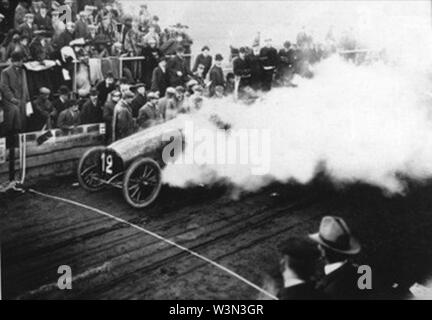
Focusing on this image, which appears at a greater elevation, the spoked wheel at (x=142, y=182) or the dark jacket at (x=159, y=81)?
the dark jacket at (x=159, y=81)

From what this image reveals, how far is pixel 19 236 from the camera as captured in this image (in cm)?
423

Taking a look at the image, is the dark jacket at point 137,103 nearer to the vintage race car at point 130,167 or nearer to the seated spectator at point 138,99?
the seated spectator at point 138,99

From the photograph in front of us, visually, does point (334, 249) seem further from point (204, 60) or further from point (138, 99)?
point (204, 60)

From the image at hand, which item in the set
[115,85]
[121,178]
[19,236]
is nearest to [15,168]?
[19,236]

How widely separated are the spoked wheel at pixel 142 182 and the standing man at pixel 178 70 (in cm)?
102

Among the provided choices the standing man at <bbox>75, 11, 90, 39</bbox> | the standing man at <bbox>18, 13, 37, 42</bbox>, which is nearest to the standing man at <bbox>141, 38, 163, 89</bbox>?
the standing man at <bbox>75, 11, 90, 39</bbox>

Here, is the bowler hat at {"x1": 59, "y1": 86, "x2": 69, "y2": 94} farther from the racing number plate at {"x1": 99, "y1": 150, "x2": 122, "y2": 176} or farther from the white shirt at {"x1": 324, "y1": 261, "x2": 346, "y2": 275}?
the white shirt at {"x1": 324, "y1": 261, "x2": 346, "y2": 275}

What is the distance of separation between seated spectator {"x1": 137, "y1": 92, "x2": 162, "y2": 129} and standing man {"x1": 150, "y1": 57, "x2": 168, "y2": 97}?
0.25 meters

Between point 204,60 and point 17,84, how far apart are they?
1955mm

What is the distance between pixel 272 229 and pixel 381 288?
107cm

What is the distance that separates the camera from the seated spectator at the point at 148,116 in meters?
4.86

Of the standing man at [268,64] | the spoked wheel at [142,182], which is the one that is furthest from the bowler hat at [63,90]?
the standing man at [268,64]

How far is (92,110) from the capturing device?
485 centimetres

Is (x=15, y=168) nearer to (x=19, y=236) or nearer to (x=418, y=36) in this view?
(x=19, y=236)
